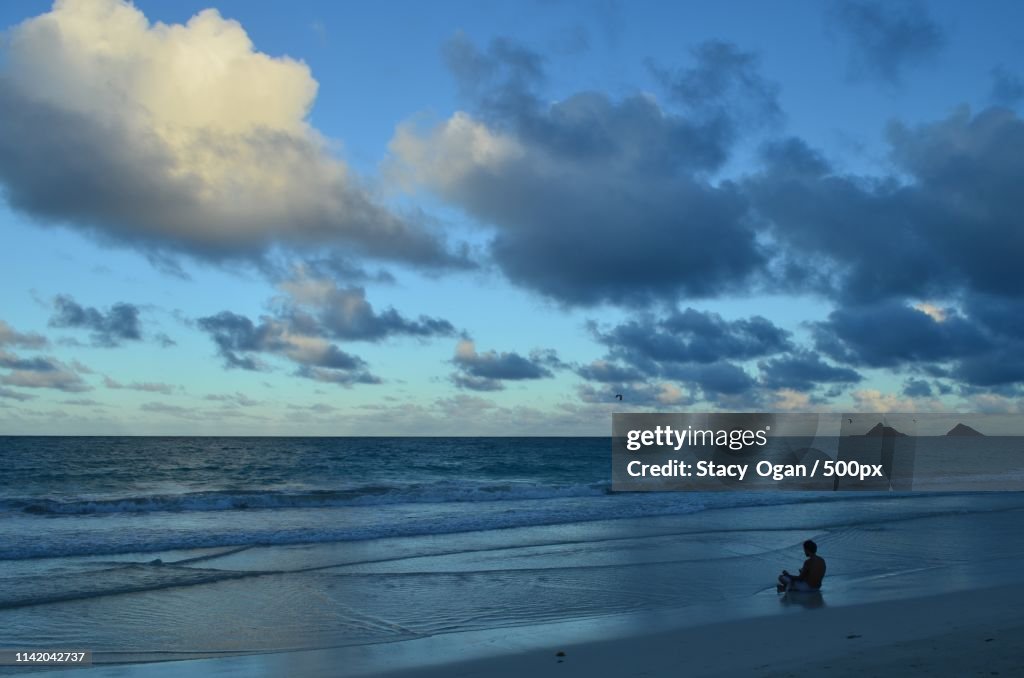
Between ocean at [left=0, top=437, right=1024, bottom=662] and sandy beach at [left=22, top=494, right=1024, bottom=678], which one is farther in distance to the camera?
ocean at [left=0, top=437, right=1024, bottom=662]

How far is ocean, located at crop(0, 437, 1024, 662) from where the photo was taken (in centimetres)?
1183

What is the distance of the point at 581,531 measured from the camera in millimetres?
23703

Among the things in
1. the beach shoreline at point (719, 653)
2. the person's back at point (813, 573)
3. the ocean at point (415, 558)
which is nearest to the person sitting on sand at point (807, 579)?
the person's back at point (813, 573)

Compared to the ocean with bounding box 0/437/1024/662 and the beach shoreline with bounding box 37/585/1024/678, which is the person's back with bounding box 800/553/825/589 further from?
the beach shoreline with bounding box 37/585/1024/678

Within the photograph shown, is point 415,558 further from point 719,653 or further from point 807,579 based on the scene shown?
point 719,653

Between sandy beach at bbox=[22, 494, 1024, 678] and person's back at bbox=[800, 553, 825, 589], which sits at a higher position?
person's back at bbox=[800, 553, 825, 589]

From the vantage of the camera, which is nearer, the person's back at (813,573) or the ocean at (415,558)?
the ocean at (415,558)

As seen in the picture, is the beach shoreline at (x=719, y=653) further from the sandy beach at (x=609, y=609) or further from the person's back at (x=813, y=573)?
the person's back at (x=813, y=573)

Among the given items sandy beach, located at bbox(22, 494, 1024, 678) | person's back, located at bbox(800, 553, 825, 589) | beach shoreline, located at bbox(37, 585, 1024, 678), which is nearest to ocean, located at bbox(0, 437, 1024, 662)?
sandy beach, located at bbox(22, 494, 1024, 678)

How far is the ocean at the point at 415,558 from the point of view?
11828mm

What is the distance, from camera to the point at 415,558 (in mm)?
18328

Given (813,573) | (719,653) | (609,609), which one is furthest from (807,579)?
(719,653)

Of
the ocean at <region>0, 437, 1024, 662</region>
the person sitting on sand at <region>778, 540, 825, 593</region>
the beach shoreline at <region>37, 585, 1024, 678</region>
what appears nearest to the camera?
the beach shoreline at <region>37, 585, 1024, 678</region>

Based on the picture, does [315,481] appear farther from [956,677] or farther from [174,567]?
[956,677]
